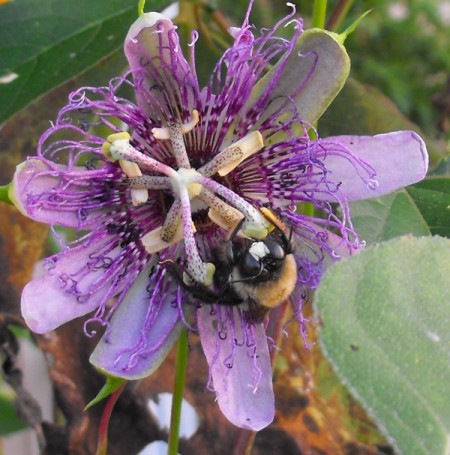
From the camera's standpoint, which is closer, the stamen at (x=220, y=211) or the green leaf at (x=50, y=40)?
the stamen at (x=220, y=211)

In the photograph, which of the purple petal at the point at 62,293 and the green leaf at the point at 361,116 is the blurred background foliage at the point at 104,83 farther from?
the purple petal at the point at 62,293

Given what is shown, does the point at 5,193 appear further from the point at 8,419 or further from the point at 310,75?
the point at 8,419

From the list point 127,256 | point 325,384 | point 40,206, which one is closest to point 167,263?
point 127,256

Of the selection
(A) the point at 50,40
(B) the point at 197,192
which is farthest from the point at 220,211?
(A) the point at 50,40

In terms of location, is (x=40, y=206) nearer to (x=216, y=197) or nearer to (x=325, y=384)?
(x=216, y=197)

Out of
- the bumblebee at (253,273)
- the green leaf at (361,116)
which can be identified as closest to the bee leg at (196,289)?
the bumblebee at (253,273)

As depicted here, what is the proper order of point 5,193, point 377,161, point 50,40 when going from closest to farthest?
point 5,193, point 377,161, point 50,40
